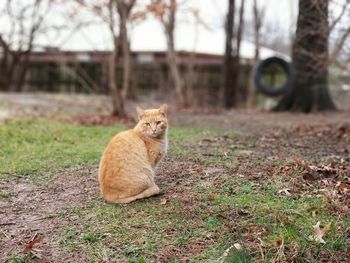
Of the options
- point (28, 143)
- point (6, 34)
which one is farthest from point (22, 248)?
point (6, 34)

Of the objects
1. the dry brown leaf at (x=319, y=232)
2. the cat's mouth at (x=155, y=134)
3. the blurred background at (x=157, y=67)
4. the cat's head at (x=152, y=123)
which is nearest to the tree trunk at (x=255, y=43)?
the blurred background at (x=157, y=67)

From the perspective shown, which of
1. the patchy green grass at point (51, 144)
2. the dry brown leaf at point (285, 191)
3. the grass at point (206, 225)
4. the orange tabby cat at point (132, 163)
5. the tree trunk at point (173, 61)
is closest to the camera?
the grass at point (206, 225)

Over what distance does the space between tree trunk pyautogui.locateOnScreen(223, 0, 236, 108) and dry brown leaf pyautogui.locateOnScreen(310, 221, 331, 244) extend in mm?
13933

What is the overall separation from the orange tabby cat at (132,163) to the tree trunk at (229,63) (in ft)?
42.4

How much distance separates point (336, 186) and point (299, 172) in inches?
21.3

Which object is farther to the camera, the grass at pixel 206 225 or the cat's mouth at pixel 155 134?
the cat's mouth at pixel 155 134

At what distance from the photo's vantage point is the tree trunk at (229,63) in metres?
18.0

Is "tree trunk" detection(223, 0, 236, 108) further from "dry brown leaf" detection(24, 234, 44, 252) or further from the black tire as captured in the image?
"dry brown leaf" detection(24, 234, 44, 252)

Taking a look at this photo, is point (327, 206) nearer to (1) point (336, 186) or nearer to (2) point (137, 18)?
(1) point (336, 186)

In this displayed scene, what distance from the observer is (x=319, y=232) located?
433 centimetres

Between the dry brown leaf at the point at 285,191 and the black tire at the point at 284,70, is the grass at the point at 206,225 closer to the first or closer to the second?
the dry brown leaf at the point at 285,191

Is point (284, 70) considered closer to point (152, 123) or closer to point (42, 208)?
Result: point (152, 123)

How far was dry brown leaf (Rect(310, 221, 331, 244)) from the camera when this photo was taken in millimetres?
4258

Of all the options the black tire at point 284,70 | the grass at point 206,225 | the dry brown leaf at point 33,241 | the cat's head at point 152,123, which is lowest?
the dry brown leaf at point 33,241
